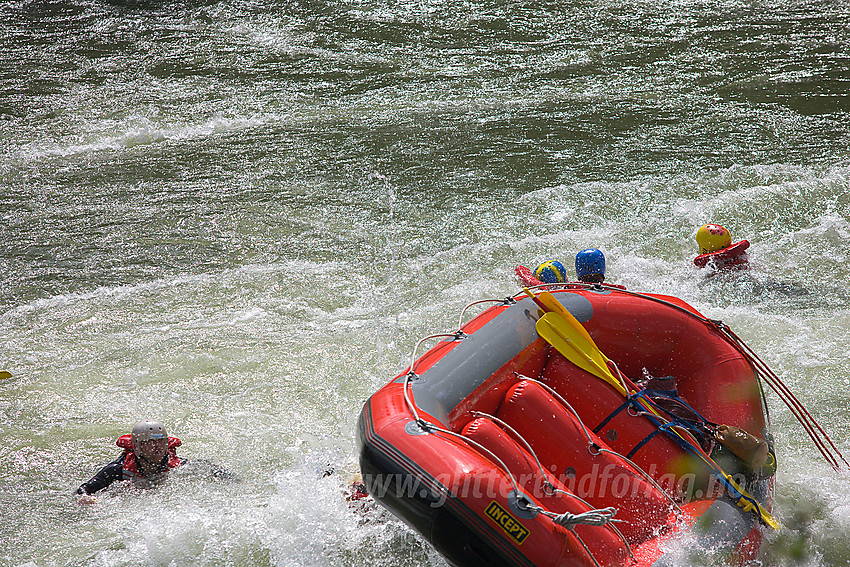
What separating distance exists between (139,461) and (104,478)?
0.19 metres

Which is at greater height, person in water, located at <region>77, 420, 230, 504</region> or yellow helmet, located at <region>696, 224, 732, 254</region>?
yellow helmet, located at <region>696, 224, 732, 254</region>

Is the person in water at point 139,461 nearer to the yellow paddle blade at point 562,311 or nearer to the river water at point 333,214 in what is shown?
the river water at point 333,214

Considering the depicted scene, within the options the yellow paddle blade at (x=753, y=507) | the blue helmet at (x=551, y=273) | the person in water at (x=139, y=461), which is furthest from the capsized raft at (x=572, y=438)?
the person in water at (x=139, y=461)

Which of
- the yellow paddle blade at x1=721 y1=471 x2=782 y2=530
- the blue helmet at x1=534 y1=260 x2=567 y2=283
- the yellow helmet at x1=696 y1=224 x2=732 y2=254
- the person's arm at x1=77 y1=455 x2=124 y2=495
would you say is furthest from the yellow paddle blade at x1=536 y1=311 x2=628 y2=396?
the yellow helmet at x1=696 y1=224 x2=732 y2=254

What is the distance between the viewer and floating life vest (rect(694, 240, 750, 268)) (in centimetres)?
568

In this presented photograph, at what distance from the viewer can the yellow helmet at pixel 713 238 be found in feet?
18.6

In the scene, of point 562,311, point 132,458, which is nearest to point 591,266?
point 562,311

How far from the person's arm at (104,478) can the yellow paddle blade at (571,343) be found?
2335 mm

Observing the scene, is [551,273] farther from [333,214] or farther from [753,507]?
[333,214]

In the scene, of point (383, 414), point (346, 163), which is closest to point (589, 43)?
point (346, 163)

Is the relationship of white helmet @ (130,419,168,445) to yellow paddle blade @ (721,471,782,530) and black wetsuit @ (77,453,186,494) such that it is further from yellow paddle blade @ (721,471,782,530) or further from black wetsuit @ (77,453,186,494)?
yellow paddle blade @ (721,471,782,530)

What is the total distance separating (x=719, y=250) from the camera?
5.73 meters

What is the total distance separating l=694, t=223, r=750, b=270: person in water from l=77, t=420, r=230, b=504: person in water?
153 inches

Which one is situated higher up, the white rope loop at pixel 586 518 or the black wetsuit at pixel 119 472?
the white rope loop at pixel 586 518
